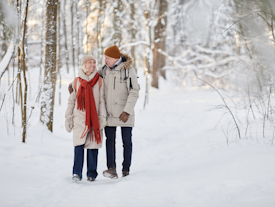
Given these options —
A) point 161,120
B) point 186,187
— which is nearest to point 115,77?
point 186,187

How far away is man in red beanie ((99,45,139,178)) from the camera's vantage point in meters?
3.59

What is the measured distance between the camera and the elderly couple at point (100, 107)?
3512 millimetres

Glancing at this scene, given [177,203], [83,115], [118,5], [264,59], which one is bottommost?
[177,203]

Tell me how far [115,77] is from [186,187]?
1770mm

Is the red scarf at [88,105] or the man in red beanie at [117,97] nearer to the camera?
the red scarf at [88,105]

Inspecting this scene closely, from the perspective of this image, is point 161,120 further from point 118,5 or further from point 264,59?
point 118,5

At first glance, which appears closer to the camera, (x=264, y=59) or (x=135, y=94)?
(x=135, y=94)

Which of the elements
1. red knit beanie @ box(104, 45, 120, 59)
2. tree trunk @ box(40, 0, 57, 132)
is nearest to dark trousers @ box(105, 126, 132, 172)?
red knit beanie @ box(104, 45, 120, 59)

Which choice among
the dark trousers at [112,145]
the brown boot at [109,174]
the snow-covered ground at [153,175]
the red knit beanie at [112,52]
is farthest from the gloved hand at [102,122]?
the red knit beanie at [112,52]

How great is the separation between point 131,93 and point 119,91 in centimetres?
18

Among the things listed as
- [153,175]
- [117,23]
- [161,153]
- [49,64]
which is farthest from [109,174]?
[117,23]

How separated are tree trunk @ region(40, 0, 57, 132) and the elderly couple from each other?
7.14ft

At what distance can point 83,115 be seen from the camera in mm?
3557

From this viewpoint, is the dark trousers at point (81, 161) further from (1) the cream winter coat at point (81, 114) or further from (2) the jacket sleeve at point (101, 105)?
(2) the jacket sleeve at point (101, 105)
